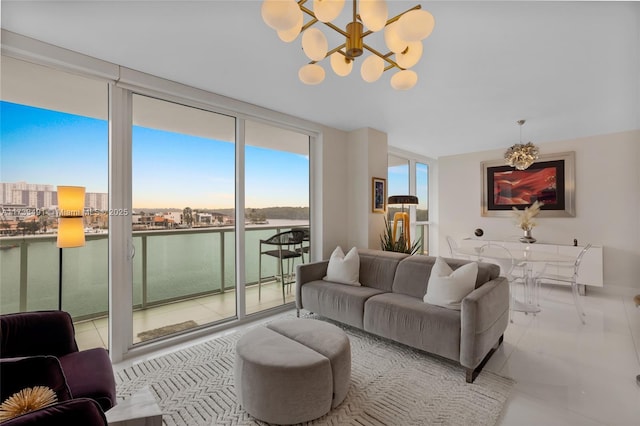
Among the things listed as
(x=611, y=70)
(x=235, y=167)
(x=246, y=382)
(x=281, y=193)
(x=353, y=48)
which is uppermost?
(x=611, y=70)

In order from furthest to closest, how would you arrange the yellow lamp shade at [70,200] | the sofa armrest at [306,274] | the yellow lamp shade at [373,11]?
the sofa armrest at [306,274], the yellow lamp shade at [70,200], the yellow lamp shade at [373,11]

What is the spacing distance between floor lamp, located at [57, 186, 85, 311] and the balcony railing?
39 centimetres

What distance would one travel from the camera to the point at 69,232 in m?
2.14

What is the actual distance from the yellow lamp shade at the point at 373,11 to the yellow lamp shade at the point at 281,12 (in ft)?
0.93

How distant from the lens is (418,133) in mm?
4609

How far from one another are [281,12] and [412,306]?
7.73ft

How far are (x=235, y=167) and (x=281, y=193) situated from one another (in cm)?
76

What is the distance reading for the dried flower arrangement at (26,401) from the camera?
2.79 feet

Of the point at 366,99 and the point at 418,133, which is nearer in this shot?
the point at 366,99

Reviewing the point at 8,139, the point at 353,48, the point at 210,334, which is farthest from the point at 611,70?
the point at 8,139

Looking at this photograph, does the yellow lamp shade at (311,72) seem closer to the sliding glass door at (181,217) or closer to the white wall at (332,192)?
the sliding glass door at (181,217)

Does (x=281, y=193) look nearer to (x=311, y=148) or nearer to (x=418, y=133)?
(x=311, y=148)

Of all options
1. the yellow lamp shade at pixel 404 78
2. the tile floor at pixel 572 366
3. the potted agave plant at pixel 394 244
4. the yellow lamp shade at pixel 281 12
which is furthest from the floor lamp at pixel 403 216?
the yellow lamp shade at pixel 281 12

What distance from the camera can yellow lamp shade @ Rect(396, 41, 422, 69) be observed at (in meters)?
1.57
